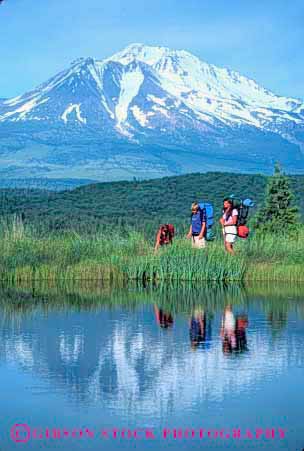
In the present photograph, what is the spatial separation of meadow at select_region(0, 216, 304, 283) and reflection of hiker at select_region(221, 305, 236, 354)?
4099 mm

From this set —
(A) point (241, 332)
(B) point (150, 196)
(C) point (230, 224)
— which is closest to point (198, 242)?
(C) point (230, 224)

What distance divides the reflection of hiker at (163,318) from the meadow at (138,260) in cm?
396

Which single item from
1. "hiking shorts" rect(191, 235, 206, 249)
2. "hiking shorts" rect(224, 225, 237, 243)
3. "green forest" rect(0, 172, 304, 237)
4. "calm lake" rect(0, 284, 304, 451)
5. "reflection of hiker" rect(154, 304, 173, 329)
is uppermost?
"green forest" rect(0, 172, 304, 237)

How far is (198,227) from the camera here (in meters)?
19.4

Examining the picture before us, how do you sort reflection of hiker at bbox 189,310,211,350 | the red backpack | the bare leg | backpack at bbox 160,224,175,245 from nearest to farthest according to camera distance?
reflection of hiker at bbox 189,310,211,350 < the bare leg < backpack at bbox 160,224,175,245 < the red backpack

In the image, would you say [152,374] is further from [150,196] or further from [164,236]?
[150,196]

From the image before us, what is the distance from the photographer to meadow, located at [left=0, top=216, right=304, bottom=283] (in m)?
18.9

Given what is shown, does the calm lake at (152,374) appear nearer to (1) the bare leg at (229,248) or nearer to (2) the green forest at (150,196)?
(1) the bare leg at (229,248)

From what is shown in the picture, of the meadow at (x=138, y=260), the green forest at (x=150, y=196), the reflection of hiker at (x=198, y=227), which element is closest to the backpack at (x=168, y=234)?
the meadow at (x=138, y=260)

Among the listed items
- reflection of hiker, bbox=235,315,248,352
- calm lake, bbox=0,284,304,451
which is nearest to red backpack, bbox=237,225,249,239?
calm lake, bbox=0,284,304,451

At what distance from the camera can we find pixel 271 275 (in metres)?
19.1

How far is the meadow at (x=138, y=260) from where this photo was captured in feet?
61.9

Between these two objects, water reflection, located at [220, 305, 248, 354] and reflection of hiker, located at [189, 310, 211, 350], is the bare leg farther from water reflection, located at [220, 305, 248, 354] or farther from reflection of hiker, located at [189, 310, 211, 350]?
reflection of hiker, located at [189, 310, 211, 350]

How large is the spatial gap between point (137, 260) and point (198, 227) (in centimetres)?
123
